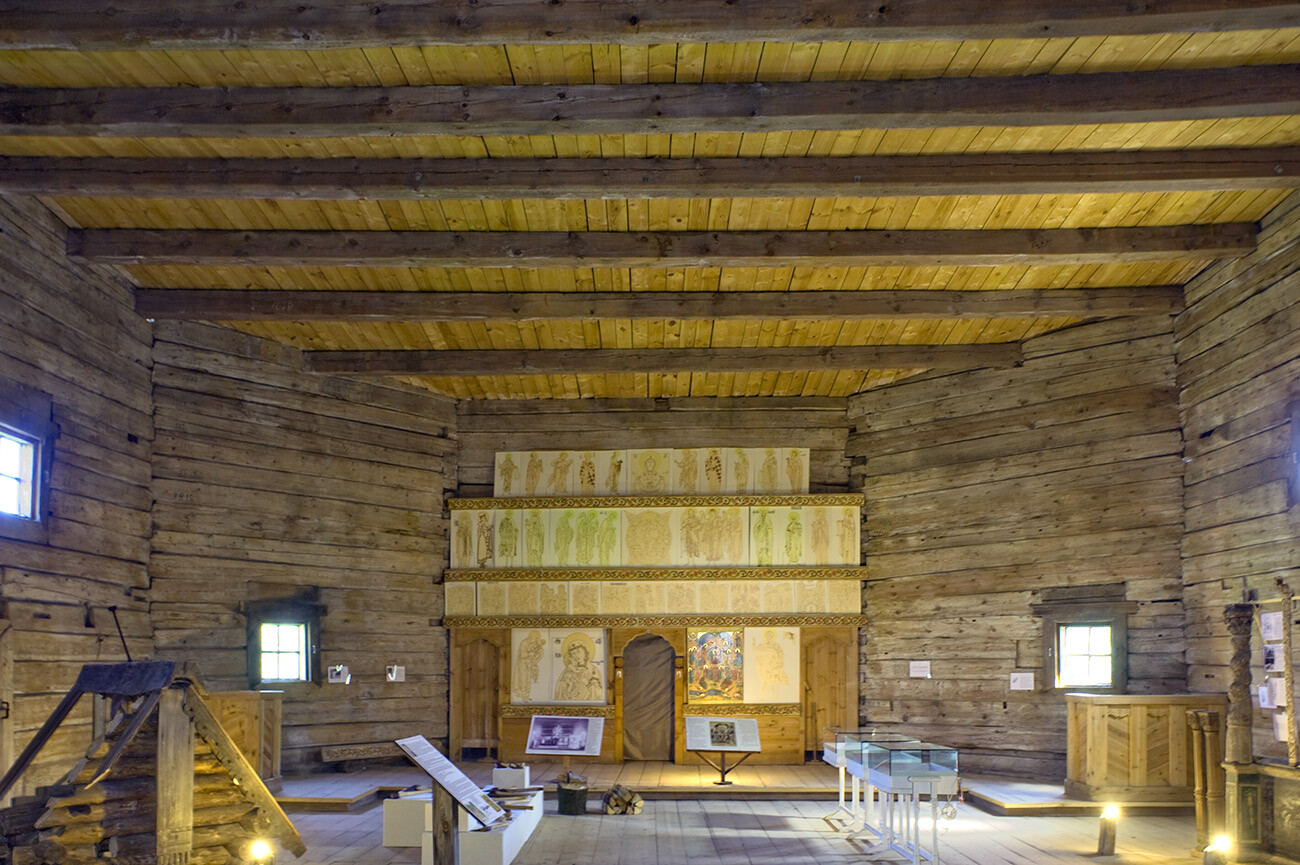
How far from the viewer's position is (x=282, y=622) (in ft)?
46.1

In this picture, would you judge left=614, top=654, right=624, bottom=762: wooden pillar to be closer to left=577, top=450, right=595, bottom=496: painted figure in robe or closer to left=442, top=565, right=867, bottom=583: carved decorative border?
left=442, top=565, right=867, bottom=583: carved decorative border

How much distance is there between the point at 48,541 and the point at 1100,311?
11156mm

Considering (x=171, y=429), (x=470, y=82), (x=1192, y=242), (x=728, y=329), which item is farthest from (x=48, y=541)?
(x=1192, y=242)

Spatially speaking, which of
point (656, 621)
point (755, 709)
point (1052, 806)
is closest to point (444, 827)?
point (1052, 806)

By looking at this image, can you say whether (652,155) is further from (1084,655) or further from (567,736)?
(1084,655)

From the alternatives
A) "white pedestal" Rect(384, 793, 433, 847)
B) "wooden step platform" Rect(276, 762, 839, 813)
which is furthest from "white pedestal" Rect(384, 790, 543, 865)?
"wooden step platform" Rect(276, 762, 839, 813)

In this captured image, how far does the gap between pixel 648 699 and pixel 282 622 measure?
16.9 feet

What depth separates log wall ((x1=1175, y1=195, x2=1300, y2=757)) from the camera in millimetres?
9992

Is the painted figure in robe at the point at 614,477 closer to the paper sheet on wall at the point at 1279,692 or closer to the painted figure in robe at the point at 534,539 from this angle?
the painted figure in robe at the point at 534,539

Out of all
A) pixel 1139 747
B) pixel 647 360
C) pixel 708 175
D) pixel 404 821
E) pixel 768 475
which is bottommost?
pixel 404 821

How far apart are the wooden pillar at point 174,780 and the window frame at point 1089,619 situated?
10203 millimetres

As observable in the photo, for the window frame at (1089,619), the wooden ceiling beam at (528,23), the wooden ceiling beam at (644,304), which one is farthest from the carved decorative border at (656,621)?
the wooden ceiling beam at (528,23)

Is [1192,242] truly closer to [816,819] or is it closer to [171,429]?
[816,819]

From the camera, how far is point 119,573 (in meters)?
11.8
